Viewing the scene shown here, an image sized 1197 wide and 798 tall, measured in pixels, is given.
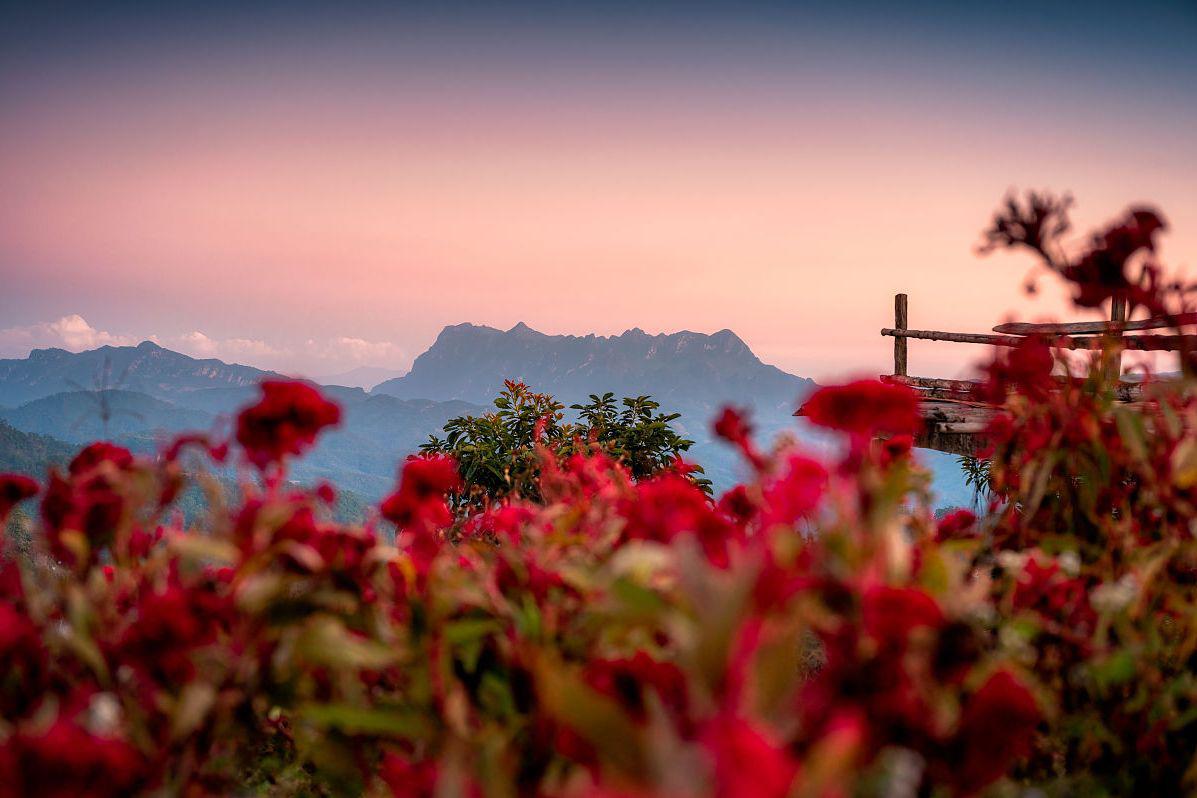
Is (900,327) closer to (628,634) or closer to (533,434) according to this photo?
(533,434)

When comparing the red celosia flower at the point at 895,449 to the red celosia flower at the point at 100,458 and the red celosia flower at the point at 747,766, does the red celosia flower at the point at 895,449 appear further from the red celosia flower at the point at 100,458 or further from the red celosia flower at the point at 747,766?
the red celosia flower at the point at 100,458

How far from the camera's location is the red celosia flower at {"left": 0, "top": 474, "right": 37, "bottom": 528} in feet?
3.73

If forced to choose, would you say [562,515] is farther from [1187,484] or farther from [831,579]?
[1187,484]

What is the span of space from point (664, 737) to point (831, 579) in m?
0.31

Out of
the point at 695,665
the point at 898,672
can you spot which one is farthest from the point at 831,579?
the point at 695,665

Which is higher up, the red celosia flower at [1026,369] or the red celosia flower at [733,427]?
the red celosia flower at [1026,369]

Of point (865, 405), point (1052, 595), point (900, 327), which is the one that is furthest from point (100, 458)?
point (900, 327)

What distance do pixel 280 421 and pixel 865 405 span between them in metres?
0.78

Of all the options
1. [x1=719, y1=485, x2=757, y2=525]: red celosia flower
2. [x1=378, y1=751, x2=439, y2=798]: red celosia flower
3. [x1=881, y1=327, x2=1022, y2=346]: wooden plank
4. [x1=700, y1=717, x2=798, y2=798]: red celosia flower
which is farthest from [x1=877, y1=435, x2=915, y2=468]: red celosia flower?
[x1=881, y1=327, x2=1022, y2=346]: wooden plank

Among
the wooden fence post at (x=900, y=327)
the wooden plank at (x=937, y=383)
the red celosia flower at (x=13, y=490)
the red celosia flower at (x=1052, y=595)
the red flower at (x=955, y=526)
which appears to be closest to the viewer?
the red celosia flower at (x=13, y=490)

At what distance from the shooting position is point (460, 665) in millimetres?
1069

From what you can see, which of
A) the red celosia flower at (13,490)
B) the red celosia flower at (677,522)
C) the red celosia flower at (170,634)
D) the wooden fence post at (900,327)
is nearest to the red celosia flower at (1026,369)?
the red celosia flower at (677,522)

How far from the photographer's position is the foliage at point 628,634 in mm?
608

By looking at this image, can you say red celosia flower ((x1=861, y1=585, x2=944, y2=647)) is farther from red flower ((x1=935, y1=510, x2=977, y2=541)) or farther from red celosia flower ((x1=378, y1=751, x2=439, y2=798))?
red flower ((x1=935, y1=510, x2=977, y2=541))
